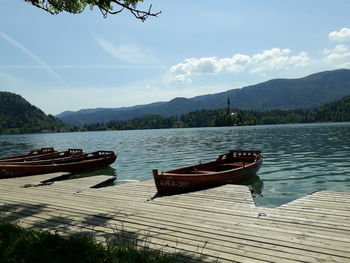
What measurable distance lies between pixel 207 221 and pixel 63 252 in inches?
155

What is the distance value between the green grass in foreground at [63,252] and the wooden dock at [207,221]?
0.91 meters

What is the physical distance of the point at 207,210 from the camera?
920 centimetres

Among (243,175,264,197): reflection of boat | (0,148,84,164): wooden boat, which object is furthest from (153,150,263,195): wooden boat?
(0,148,84,164): wooden boat

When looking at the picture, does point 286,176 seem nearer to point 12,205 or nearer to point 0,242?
point 12,205

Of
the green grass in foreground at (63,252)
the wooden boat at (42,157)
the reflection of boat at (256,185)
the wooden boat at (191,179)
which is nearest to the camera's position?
the green grass in foreground at (63,252)

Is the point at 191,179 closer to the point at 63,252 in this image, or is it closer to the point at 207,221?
the point at 207,221

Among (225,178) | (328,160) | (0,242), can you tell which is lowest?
(328,160)

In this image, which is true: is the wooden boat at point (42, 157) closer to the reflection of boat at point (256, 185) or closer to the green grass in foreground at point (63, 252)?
the reflection of boat at point (256, 185)

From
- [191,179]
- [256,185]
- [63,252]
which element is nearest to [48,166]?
[191,179]

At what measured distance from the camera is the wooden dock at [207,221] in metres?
5.79

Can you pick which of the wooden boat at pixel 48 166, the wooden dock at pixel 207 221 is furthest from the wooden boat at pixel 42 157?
the wooden dock at pixel 207 221

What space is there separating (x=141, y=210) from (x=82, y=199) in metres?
3.31

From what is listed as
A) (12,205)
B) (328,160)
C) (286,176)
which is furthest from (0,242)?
(328,160)

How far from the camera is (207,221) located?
311 inches
